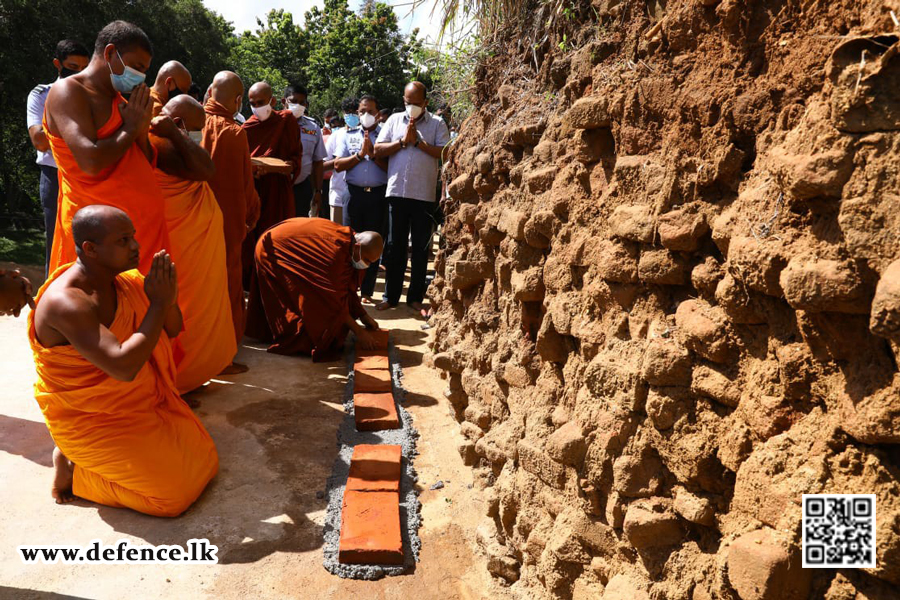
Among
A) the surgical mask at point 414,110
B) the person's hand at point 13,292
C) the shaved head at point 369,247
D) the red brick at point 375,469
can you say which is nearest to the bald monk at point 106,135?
the person's hand at point 13,292

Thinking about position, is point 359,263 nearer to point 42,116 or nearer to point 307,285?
point 307,285

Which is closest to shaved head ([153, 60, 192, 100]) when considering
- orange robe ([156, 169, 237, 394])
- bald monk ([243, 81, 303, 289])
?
orange robe ([156, 169, 237, 394])

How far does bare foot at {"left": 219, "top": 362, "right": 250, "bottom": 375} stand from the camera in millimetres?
4707

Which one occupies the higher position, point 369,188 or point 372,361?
point 369,188

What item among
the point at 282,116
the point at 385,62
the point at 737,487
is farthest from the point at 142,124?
the point at 385,62

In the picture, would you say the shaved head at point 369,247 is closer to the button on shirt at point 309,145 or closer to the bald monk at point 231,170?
the bald monk at point 231,170

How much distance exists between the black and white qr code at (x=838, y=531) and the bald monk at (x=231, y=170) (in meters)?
3.99

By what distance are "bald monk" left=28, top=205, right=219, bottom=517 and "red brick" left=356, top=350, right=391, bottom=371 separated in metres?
1.64

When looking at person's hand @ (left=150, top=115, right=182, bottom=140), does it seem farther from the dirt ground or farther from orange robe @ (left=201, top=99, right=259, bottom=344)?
the dirt ground

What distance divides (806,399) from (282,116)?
5.58m

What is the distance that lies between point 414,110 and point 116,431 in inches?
158

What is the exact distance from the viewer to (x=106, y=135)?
3457 millimetres

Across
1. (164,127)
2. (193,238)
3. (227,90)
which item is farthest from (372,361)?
(227,90)

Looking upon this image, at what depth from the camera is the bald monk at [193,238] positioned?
411 centimetres
